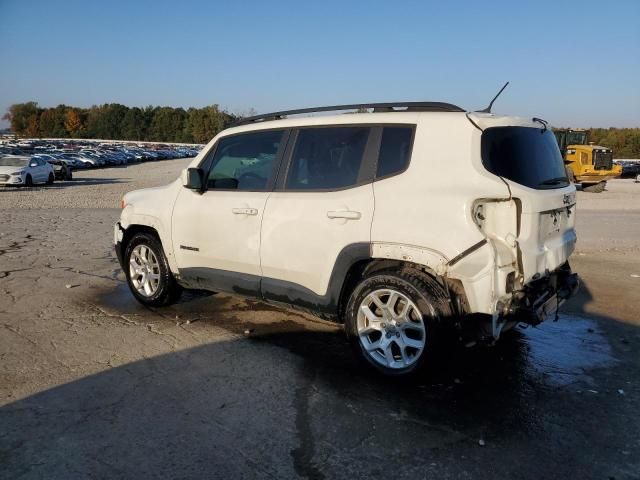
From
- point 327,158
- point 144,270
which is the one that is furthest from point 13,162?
point 327,158

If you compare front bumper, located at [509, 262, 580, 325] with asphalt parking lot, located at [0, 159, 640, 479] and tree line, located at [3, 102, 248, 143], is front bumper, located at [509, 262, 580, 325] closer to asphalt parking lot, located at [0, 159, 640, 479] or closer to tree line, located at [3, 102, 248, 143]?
asphalt parking lot, located at [0, 159, 640, 479]

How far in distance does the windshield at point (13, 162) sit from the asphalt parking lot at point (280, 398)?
2206cm

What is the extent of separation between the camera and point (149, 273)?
565 centimetres

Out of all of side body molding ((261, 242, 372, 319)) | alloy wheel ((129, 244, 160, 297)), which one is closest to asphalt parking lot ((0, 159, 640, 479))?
alloy wheel ((129, 244, 160, 297))

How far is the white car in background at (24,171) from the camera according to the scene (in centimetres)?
2345

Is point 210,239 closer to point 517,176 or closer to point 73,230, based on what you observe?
point 517,176

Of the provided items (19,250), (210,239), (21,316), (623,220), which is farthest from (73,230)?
(623,220)

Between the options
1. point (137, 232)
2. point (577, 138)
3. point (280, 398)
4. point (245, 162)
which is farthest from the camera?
point (577, 138)

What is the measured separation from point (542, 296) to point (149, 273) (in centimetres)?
386

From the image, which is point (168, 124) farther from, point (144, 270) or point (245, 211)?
point (245, 211)

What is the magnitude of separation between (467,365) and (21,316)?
427 centimetres

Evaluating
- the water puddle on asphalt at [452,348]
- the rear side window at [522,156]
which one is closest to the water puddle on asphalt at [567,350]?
the water puddle on asphalt at [452,348]

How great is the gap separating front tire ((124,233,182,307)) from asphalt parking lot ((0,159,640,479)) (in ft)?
0.62

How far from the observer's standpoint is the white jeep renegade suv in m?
→ 3.55
